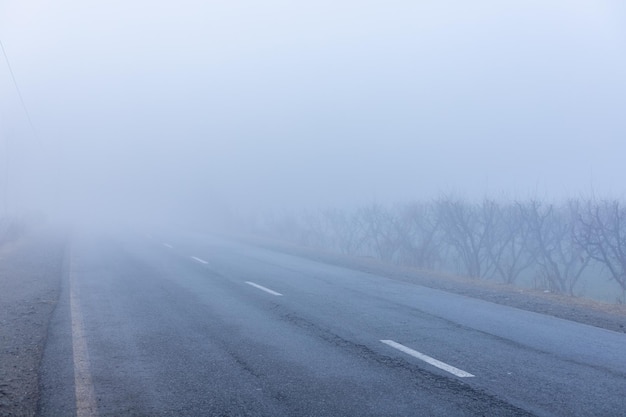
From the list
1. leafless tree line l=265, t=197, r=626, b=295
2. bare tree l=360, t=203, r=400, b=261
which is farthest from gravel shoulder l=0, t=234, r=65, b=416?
bare tree l=360, t=203, r=400, b=261

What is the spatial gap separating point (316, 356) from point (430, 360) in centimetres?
139

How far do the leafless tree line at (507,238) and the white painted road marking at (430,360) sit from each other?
11156mm

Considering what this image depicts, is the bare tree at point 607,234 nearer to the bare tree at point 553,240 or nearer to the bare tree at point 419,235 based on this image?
the bare tree at point 553,240

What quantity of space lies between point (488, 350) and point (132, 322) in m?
5.55

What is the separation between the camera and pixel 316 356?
8.73 metres

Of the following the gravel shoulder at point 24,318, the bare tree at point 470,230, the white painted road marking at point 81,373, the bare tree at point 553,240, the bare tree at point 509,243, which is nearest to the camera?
the white painted road marking at point 81,373

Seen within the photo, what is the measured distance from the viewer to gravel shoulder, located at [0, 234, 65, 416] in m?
7.15

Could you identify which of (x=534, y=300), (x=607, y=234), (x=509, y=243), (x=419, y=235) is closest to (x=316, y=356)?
(x=534, y=300)

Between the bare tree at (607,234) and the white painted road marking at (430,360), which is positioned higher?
the bare tree at (607,234)

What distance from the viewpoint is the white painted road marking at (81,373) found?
6.57 metres

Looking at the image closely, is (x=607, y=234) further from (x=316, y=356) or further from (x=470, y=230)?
(x=316, y=356)

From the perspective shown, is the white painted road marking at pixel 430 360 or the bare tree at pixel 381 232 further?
the bare tree at pixel 381 232

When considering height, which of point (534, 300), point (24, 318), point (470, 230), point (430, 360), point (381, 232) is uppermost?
point (470, 230)

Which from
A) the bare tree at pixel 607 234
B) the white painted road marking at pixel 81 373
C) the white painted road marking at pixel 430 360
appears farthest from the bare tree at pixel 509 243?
the white painted road marking at pixel 81 373
